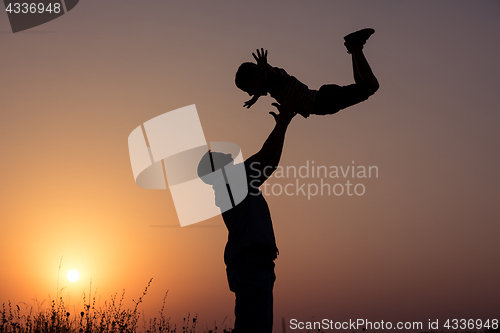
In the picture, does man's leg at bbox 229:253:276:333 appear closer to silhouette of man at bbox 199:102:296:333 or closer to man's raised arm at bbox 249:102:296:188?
silhouette of man at bbox 199:102:296:333

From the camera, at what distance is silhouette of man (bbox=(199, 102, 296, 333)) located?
2980 millimetres

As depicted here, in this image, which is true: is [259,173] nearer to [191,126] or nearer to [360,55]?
[360,55]

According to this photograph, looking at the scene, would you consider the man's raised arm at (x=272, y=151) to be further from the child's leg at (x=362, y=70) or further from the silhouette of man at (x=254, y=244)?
the child's leg at (x=362, y=70)

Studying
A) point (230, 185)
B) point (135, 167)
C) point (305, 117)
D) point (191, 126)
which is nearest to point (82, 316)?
point (135, 167)

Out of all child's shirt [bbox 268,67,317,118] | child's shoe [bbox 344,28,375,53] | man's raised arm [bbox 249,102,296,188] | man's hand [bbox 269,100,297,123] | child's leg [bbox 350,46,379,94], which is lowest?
man's raised arm [bbox 249,102,296,188]

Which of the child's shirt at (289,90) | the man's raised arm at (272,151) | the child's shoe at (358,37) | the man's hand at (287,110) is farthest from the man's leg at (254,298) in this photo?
the child's shoe at (358,37)

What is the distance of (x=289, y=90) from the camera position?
337 centimetres

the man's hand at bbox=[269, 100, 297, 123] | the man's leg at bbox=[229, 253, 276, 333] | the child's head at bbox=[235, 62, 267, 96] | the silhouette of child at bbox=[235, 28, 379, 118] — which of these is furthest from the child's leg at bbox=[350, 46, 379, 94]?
the man's leg at bbox=[229, 253, 276, 333]

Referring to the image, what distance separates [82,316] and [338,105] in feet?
14.8

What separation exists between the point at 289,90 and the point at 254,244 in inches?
46.2

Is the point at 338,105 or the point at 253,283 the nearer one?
the point at 253,283

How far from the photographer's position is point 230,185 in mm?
3289

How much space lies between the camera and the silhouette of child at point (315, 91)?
3340 millimetres

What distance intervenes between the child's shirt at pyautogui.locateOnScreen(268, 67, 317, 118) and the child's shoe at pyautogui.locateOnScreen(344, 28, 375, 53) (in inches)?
19.3
